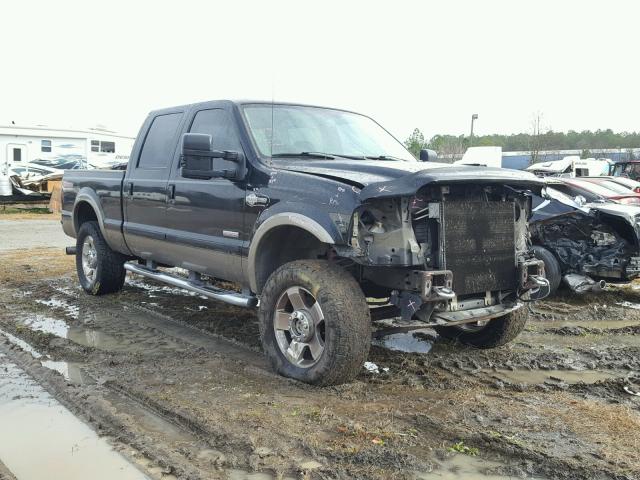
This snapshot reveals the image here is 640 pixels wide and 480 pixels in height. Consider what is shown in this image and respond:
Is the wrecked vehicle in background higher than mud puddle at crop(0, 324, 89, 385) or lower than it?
higher

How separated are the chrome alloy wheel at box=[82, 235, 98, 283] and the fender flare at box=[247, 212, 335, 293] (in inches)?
128

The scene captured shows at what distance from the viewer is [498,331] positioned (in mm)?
5438

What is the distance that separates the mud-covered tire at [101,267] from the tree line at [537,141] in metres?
27.6

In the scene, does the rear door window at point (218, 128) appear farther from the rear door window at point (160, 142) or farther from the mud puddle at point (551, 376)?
the mud puddle at point (551, 376)

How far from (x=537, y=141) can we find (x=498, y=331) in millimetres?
40490

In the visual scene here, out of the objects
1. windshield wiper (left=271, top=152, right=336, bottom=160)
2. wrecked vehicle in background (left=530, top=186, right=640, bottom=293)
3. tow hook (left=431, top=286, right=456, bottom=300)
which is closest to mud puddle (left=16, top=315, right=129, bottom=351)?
windshield wiper (left=271, top=152, right=336, bottom=160)

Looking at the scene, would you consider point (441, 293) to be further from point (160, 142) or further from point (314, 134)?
point (160, 142)

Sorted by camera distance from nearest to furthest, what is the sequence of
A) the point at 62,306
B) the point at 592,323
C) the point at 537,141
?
1. the point at 592,323
2. the point at 62,306
3. the point at 537,141

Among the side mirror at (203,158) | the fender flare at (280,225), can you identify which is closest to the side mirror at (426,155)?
the side mirror at (203,158)

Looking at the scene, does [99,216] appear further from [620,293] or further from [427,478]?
[620,293]

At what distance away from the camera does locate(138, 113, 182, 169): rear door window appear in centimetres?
631

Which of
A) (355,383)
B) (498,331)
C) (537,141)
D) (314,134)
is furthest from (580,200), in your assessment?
(537,141)

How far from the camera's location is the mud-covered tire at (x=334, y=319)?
4.20 m

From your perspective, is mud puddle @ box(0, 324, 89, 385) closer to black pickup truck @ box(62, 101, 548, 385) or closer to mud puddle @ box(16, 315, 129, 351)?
mud puddle @ box(16, 315, 129, 351)
